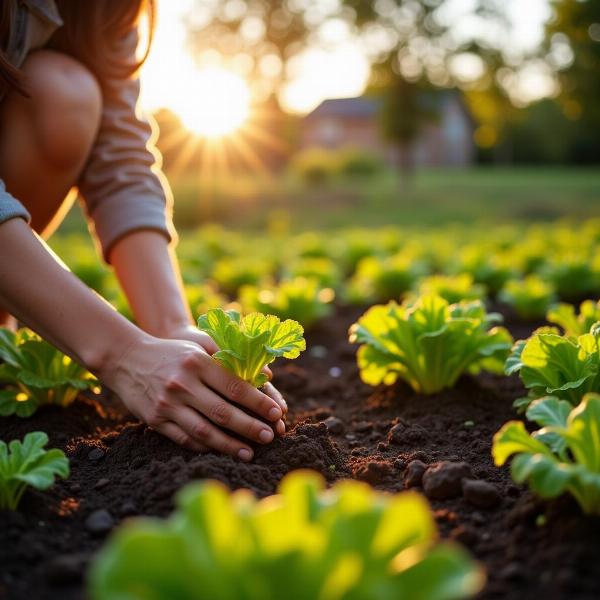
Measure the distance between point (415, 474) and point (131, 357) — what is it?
0.82m

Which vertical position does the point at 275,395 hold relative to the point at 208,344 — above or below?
below

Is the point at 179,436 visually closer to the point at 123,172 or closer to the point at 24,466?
the point at 24,466

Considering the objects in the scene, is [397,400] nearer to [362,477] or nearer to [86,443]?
[362,477]

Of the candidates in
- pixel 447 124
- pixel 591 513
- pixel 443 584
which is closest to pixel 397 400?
pixel 591 513

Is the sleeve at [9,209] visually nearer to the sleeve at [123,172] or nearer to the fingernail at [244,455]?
the sleeve at [123,172]

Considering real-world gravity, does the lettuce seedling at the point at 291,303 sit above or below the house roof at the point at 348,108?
below

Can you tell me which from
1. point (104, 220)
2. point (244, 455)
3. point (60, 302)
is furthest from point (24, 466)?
point (104, 220)

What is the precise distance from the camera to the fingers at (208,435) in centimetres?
196

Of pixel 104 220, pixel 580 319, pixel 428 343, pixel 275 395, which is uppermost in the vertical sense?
pixel 104 220

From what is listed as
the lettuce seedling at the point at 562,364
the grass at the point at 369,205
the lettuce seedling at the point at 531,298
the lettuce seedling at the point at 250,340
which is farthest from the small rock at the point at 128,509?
the grass at the point at 369,205

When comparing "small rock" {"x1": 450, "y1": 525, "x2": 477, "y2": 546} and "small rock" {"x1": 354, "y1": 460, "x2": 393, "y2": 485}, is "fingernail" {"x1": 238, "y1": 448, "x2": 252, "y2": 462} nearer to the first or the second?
"small rock" {"x1": 354, "y1": 460, "x2": 393, "y2": 485}

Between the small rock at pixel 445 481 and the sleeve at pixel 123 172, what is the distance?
1467 mm

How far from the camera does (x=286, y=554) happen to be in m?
1.04

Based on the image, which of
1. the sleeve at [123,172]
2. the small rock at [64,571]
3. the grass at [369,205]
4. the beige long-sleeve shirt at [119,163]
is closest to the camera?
the small rock at [64,571]
